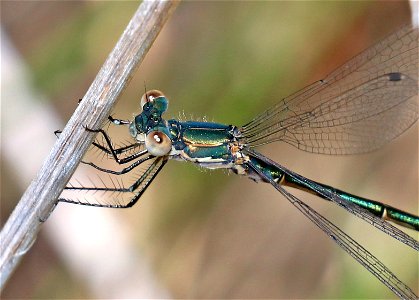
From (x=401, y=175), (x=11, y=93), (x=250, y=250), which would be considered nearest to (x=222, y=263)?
(x=250, y=250)

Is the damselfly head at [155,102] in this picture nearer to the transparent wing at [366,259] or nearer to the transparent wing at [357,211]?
the transparent wing at [357,211]

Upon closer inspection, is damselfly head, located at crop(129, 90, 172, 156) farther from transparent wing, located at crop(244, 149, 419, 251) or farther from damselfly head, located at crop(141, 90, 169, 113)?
transparent wing, located at crop(244, 149, 419, 251)

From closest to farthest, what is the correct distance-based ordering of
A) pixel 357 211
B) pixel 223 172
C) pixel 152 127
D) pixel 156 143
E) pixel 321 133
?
1. pixel 156 143
2. pixel 152 127
3. pixel 357 211
4. pixel 321 133
5. pixel 223 172

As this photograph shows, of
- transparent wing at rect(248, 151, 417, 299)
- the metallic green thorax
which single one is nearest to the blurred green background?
the metallic green thorax

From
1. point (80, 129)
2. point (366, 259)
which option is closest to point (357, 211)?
point (366, 259)

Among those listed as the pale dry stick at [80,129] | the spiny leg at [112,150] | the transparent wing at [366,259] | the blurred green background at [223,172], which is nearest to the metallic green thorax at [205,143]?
the spiny leg at [112,150]

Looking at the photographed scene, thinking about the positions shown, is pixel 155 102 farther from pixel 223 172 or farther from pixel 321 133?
pixel 321 133
